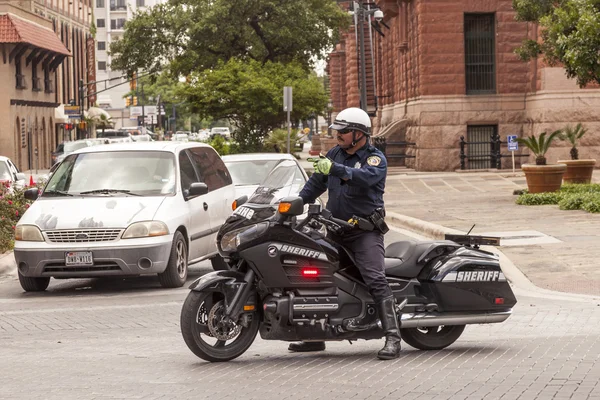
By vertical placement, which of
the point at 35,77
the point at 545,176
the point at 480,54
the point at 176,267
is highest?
the point at 35,77

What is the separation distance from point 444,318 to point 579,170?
2153cm

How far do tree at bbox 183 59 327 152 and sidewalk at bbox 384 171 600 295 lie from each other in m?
12.5

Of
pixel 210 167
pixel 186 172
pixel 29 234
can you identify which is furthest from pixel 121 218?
pixel 210 167

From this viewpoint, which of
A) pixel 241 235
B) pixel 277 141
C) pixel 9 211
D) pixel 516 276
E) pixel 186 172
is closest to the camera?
pixel 241 235

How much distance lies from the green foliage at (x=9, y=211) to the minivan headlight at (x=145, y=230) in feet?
17.8

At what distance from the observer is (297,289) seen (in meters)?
8.73

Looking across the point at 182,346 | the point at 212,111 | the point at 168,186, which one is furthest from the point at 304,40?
the point at 182,346

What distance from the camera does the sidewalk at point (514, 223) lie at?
14.7m

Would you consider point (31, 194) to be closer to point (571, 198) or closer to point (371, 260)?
point (371, 260)

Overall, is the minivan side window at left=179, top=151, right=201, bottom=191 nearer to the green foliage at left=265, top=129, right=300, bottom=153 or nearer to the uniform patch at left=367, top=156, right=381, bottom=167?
the uniform patch at left=367, top=156, right=381, bottom=167

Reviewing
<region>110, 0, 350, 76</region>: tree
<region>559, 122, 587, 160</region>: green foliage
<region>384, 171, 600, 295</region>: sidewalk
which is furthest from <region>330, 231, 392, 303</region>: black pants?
<region>110, 0, 350, 76</region>: tree

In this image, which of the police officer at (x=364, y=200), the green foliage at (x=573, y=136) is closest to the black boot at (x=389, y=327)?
the police officer at (x=364, y=200)

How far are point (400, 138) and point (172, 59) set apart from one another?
1330 cm

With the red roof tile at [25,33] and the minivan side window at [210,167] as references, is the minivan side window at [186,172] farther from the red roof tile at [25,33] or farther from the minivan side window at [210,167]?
the red roof tile at [25,33]
